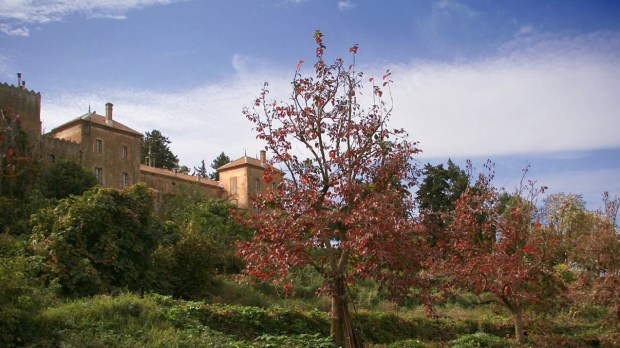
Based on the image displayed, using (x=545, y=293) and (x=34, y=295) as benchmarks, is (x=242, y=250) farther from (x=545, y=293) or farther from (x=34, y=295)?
(x=545, y=293)

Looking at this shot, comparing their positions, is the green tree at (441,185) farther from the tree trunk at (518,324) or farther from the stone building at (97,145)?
the tree trunk at (518,324)

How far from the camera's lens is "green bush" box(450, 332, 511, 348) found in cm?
1293

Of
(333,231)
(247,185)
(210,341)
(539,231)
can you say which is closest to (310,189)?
(333,231)

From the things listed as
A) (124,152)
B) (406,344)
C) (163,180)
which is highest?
(124,152)

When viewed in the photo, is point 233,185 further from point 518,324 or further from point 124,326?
point 124,326

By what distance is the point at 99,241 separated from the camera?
13.7 m

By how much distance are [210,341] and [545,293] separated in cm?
1010

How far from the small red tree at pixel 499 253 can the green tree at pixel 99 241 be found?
7639 mm

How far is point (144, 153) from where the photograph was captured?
5588 cm

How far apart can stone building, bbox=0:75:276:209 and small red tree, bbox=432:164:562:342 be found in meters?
20.3

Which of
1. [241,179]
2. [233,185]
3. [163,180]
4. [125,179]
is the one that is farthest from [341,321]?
[233,185]

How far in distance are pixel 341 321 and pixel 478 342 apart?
4.77 meters

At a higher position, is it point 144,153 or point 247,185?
point 144,153

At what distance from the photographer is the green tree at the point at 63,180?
2803 centimetres
